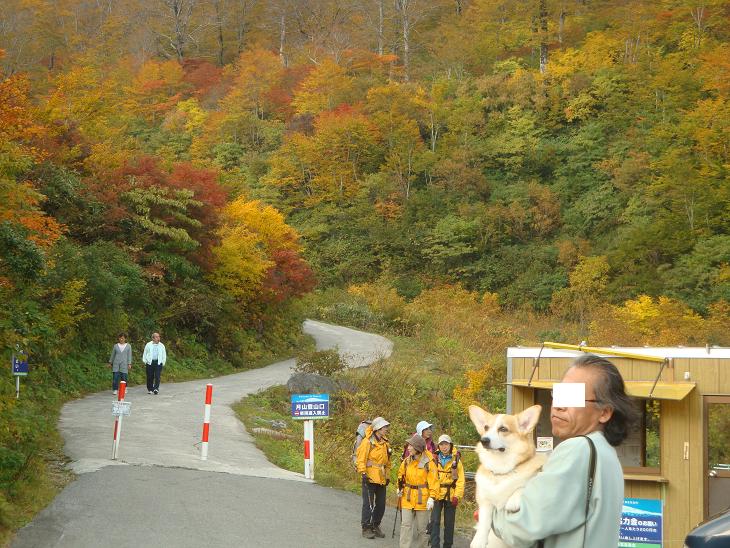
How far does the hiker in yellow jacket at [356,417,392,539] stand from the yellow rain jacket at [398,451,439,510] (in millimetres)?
985

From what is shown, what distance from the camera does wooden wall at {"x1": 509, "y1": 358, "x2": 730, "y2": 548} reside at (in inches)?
453

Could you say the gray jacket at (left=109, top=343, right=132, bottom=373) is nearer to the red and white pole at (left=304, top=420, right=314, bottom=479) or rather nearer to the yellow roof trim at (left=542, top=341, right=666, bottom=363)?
the red and white pole at (left=304, top=420, right=314, bottom=479)

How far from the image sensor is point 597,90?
5994 cm

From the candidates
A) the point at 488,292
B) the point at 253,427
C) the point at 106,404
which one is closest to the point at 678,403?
the point at 253,427

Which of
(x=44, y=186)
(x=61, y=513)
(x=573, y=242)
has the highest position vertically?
(x=573, y=242)

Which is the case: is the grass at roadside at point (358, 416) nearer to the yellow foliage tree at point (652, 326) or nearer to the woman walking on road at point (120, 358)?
the woman walking on road at point (120, 358)

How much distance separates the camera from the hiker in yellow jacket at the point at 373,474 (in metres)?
13.0

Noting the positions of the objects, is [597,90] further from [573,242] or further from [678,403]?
[678,403]

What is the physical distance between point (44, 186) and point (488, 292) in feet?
102

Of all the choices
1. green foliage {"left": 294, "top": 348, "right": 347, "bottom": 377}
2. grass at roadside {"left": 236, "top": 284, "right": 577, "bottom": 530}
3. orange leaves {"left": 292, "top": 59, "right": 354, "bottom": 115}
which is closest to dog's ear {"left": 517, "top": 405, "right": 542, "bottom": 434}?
grass at roadside {"left": 236, "top": 284, "right": 577, "bottom": 530}

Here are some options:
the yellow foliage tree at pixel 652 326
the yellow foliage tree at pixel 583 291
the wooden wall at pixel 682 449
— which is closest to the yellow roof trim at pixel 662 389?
the wooden wall at pixel 682 449

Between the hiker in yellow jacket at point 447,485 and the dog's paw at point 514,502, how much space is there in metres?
9.13

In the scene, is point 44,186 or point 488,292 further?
point 488,292

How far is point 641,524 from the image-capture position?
1162cm
